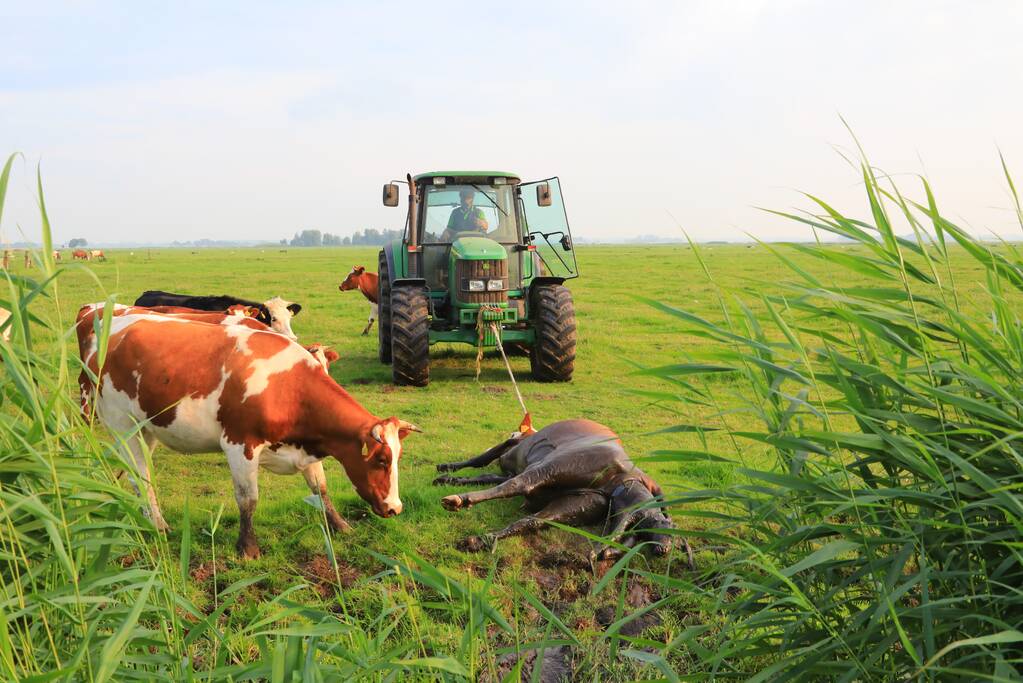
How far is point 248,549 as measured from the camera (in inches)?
180

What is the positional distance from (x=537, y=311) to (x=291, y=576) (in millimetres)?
6364

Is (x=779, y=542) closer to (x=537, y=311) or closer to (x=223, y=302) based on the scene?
(x=537, y=311)

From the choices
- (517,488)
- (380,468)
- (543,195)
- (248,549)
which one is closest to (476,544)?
(517,488)

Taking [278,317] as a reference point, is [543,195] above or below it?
above

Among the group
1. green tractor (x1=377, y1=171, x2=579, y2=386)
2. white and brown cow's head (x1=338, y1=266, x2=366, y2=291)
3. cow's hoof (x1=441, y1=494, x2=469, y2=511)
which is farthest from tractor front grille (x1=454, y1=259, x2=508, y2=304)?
white and brown cow's head (x1=338, y1=266, x2=366, y2=291)

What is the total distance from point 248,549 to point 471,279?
600 centimetres

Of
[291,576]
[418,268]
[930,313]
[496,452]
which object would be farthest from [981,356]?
[418,268]

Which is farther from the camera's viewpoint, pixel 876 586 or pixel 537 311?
pixel 537 311

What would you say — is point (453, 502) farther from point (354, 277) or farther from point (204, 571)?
point (354, 277)

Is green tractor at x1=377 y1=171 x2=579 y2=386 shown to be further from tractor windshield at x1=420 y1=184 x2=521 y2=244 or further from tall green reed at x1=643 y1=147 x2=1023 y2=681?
tall green reed at x1=643 y1=147 x2=1023 y2=681

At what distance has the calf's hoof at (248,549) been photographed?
179 inches

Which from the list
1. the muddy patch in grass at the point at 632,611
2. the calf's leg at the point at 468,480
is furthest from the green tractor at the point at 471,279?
the muddy patch in grass at the point at 632,611

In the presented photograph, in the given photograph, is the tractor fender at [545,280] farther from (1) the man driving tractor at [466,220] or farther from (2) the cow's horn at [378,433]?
(2) the cow's horn at [378,433]

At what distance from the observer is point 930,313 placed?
9.30 feet
